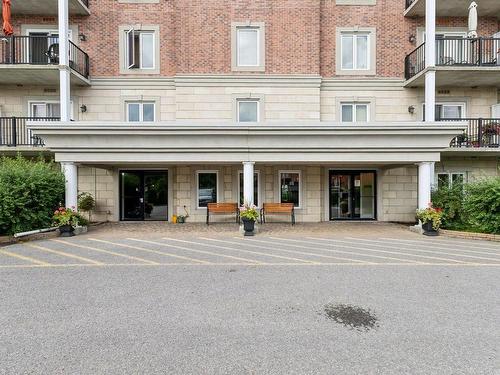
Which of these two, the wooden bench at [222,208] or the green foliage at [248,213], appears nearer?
the green foliage at [248,213]

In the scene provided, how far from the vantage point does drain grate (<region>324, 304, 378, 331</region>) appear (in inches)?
156

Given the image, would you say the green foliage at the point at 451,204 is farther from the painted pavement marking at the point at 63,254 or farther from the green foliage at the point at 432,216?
the painted pavement marking at the point at 63,254

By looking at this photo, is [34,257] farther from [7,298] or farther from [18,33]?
[18,33]

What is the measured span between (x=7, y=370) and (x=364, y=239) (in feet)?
30.3

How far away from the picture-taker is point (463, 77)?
13.2 metres

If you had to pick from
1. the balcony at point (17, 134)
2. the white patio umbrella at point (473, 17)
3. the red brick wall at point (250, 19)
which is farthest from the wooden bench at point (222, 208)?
the white patio umbrella at point (473, 17)

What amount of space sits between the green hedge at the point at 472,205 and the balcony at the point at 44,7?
55.6 feet

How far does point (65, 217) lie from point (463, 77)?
17.1 meters

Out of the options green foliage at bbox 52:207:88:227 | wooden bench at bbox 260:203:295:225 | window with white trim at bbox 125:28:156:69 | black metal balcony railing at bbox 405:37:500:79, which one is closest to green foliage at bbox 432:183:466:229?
wooden bench at bbox 260:203:295:225

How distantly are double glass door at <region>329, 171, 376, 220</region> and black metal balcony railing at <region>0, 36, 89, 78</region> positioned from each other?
12924 mm

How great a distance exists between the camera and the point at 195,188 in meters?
13.9

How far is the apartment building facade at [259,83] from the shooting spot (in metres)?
13.6

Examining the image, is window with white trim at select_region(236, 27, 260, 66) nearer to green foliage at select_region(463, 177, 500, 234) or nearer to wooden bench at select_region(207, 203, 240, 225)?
wooden bench at select_region(207, 203, 240, 225)

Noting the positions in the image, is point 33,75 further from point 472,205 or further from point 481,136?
point 481,136
